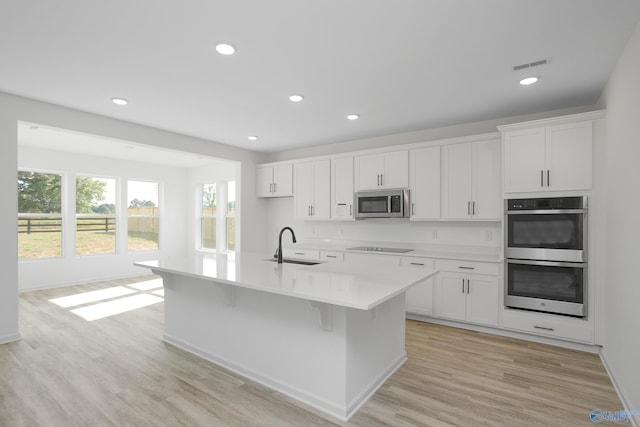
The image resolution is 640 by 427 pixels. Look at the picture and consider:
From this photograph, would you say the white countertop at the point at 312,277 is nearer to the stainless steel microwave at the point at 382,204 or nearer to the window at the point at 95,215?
the stainless steel microwave at the point at 382,204

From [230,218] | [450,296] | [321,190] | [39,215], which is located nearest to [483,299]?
[450,296]

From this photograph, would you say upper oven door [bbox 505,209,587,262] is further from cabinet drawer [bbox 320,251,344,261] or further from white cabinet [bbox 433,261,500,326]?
cabinet drawer [bbox 320,251,344,261]

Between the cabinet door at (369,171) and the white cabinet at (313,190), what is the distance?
541 millimetres

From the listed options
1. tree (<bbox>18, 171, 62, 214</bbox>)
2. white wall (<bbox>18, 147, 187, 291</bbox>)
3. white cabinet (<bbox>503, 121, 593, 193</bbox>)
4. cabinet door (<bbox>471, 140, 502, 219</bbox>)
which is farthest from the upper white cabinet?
tree (<bbox>18, 171, 62, 214</bbox>)

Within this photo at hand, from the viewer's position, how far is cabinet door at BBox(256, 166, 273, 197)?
593 centimetres

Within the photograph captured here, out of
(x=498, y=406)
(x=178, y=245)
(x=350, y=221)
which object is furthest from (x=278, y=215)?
(x=498, y=406)

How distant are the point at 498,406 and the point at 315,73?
9.59 feet

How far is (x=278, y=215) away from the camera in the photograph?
620 centimetres

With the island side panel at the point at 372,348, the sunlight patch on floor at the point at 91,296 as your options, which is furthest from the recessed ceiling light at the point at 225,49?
the sunlight patch on floor at the point at 91,296

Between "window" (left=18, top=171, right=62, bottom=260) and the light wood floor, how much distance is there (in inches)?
124

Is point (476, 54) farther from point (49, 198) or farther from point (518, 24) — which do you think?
point (49, 198)

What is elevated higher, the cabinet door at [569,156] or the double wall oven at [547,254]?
the cabinet door at [569,156]

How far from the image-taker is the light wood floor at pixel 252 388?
2.13m

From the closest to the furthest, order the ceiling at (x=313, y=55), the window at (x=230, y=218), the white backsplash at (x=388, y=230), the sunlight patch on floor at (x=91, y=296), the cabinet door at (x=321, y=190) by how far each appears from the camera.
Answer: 1. the ceiling at (x=313, y=55)
2. the white backsplash at (x=388, y=230)
3. the sunlight patch on floor at (x=91, y=296)
4. the cabinet door at (x=321, y=190)
5. the window at (x=230, y=218)
